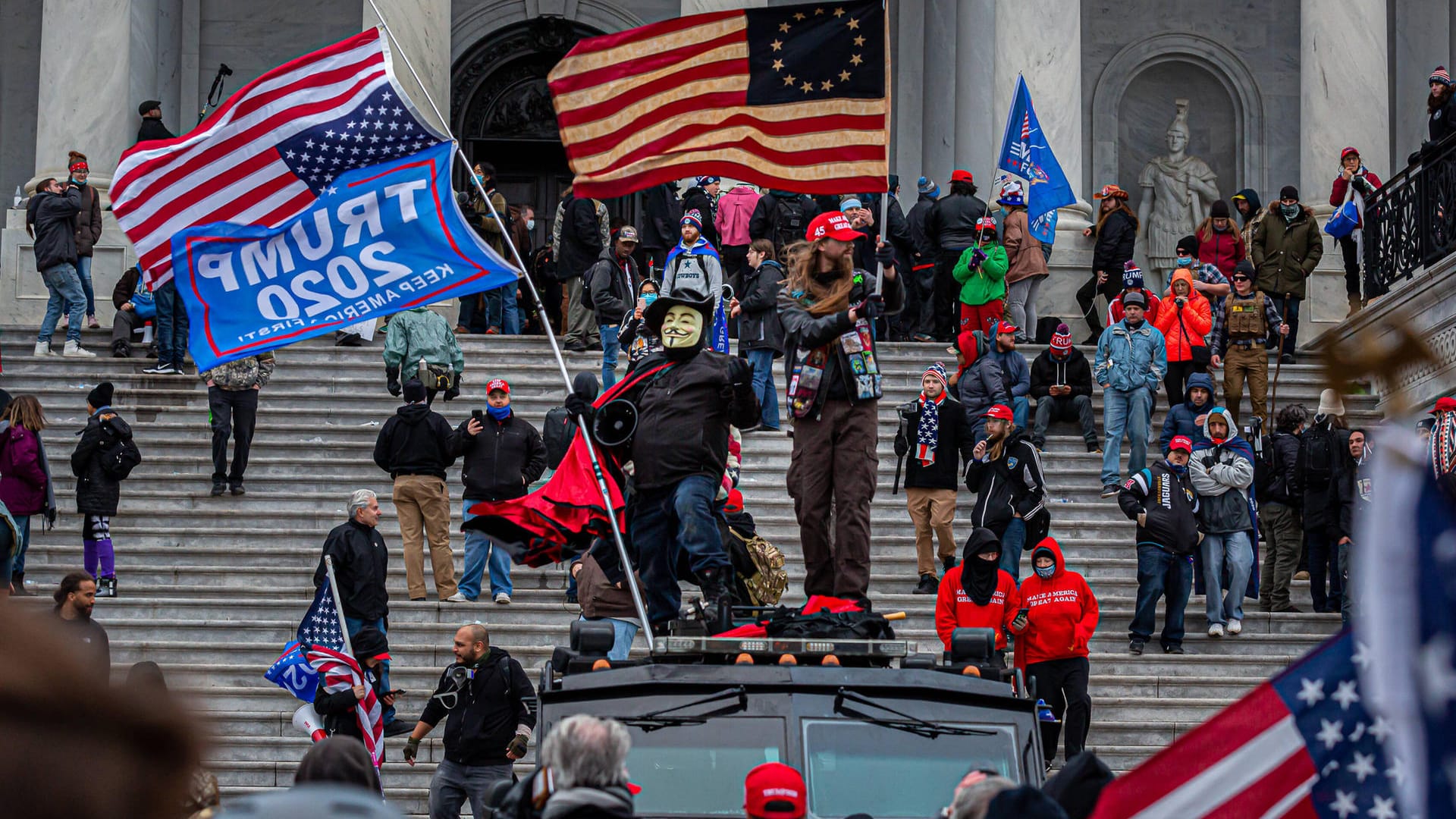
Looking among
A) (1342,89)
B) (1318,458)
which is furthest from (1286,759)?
(1342,89)

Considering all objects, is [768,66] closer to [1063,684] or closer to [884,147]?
[884,147]

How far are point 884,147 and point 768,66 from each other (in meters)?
0.85

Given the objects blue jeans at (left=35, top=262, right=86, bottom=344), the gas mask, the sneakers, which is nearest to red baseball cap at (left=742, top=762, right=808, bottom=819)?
the gas mask

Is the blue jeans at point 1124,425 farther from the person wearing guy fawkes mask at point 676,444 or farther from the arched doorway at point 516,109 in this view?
the arched doorway at point 516,109

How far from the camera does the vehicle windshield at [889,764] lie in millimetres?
7121

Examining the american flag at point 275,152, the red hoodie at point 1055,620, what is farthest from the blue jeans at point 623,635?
the red hoodie at point 1055,620

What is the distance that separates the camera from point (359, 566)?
13.3m

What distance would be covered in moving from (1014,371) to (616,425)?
9048 millimetres

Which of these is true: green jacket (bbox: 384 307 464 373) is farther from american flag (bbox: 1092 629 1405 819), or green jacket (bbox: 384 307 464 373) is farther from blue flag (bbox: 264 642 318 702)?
american flag (bbox: 1092 629 1405 819)

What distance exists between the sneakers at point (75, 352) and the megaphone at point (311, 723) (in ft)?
32.5

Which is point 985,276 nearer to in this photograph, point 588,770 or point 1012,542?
point 1012,542

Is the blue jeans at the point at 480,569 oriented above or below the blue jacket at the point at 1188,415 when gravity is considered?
below

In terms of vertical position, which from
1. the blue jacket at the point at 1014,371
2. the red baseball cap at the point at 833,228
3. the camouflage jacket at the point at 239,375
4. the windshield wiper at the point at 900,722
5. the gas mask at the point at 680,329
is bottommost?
the windshield wiper at the point at 900,722

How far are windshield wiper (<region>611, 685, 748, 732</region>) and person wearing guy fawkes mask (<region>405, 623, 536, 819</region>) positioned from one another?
13.5 ft
